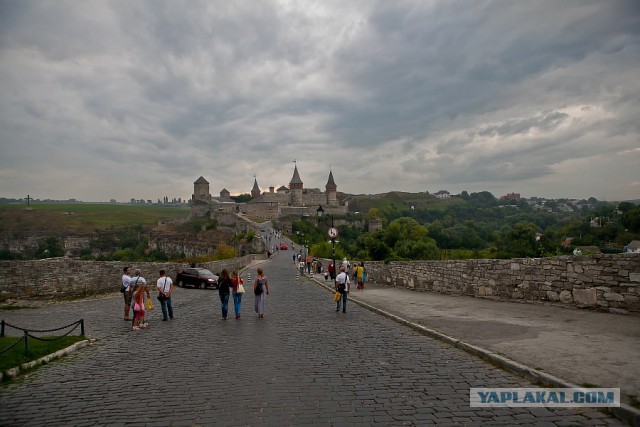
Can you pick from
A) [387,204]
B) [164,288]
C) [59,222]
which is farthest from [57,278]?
[387,204]

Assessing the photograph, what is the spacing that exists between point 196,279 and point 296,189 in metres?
123

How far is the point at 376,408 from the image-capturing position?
5.33 metres

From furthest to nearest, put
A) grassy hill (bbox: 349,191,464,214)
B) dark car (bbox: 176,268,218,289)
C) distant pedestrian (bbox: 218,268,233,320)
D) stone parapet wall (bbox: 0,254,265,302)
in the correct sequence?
grassy hill (bbox: 349,191,464,214)
dark car (bbox: 176,268,218,289)
stone parapet wall (bbox: 0,254,265,302)
distant pedestrian (bbox: 218,268,233,320)

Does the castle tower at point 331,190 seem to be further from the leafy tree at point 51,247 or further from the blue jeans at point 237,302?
the blue jeans at point 237,302

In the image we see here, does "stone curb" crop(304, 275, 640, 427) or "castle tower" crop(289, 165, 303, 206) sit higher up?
"castle tower" crop(289, 165, 303, 206)

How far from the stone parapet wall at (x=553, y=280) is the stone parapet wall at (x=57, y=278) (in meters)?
16.4

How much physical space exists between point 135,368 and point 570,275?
963 cm

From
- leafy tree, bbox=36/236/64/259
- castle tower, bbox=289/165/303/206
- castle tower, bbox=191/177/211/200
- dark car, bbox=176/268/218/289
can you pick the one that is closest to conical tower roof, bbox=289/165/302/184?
castle tower, bbox=289/165/303/206

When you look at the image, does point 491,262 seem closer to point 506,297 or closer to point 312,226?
point 506,297

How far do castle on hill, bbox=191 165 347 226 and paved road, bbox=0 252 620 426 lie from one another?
9787cm

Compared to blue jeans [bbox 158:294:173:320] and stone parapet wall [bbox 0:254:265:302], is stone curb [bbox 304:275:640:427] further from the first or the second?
stone parapet wall [bbox 0:254:265:302]

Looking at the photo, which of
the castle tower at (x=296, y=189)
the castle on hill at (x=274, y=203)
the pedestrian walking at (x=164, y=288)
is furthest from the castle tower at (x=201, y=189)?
the pedestrian walking at (x=164, y=288)

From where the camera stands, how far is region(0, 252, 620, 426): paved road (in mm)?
5117

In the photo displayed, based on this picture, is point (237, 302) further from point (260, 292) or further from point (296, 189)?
point (296, 189)
